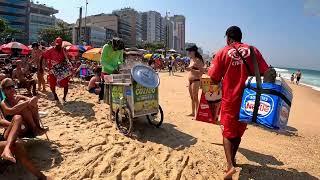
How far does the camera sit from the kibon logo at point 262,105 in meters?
3.77

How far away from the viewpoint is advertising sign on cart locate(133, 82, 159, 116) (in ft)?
18.4

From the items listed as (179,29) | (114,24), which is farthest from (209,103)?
(179,29)

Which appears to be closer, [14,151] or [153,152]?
[14,151]

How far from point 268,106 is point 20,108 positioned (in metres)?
2.87

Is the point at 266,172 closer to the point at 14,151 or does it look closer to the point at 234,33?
the point at 234,33

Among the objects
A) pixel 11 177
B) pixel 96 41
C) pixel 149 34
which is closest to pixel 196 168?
pixel 11 177

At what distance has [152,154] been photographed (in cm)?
488

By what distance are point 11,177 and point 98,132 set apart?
1.73 m

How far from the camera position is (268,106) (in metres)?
3.78

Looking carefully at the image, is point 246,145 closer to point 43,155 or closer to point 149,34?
point 43,155

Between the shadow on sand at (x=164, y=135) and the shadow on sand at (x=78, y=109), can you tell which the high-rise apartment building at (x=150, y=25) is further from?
the shadow on sand at (x=164, y=135)

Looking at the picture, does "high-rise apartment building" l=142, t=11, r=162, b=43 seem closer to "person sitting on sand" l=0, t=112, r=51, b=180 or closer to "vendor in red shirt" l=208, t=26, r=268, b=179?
"vendor in red shirt" l=208, t=26, r=268, b=179

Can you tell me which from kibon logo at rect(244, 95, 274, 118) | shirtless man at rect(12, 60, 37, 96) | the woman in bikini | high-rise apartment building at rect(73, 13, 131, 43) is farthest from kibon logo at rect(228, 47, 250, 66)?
high-rise apartment building at rect(73, 13, 131, 43)

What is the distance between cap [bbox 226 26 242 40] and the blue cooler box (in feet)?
1.71
